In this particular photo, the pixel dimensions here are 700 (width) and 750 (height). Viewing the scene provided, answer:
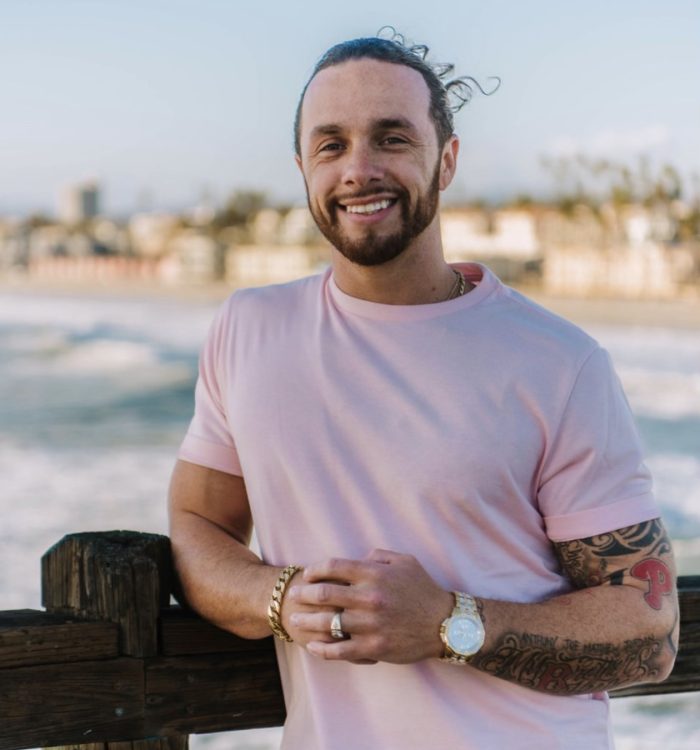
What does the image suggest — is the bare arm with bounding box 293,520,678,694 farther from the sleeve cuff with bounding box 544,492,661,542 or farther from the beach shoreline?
the beach shoreline

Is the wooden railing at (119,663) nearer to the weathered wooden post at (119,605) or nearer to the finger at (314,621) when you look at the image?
the weathered wooden post at (119,605)

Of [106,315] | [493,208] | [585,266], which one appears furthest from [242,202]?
[106,315]

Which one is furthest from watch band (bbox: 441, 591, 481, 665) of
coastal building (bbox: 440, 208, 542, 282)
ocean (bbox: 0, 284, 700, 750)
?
coastal building (bbox: 440, 208, 542, 282)

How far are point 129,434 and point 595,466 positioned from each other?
863 inches

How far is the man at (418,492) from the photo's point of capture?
167cm

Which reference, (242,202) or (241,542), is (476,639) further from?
(242,202)

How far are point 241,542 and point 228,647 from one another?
0.17 meters

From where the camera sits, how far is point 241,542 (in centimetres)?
191

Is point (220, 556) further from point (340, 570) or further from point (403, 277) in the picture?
point (403, 277)

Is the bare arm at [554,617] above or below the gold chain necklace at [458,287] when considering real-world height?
below

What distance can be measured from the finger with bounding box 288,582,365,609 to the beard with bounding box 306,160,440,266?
0.45 meters

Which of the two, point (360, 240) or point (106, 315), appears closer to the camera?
point (360, 240)

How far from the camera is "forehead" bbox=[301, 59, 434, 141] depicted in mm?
1775

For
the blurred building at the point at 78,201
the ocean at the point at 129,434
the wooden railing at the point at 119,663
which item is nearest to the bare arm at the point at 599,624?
the wooden railing at the point at 119,663
